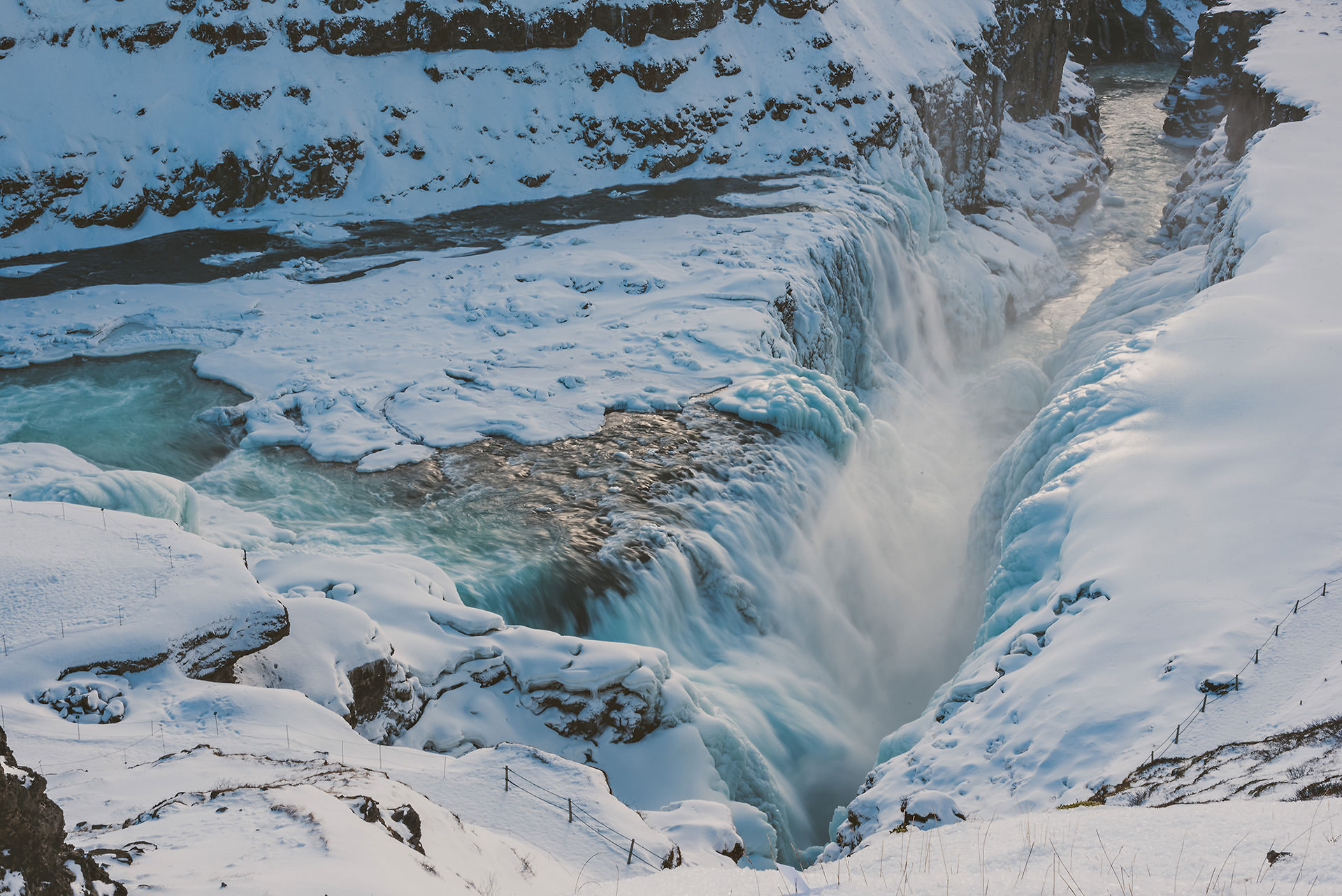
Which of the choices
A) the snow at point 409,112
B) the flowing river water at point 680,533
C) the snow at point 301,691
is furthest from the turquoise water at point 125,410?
the snow at point 409,112

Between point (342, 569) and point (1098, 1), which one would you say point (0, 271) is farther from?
point (1098, 1)

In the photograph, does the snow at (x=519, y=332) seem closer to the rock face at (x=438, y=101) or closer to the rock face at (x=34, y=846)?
the rock face at (x=438, y=101)

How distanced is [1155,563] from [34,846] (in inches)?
266

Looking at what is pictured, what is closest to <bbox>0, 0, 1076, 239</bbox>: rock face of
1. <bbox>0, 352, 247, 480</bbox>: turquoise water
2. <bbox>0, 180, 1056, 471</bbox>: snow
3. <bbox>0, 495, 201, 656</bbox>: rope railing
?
<bbox>0, 180, 1056, 471</bbox>: snow

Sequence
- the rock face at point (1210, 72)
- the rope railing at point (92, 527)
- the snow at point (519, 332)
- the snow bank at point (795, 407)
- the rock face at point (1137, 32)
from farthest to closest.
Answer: the rock face at point (1137, 32)
the rock face at point (1210, 72)
the snow bank at point (795, 407)
the snow at point (519, 332)
the rope railing at point (92, 527)

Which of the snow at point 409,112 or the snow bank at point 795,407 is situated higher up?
the snow at point 409,112

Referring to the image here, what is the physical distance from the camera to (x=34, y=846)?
2674 millimetres

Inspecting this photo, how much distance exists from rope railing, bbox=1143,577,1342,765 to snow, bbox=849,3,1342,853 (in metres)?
0.02

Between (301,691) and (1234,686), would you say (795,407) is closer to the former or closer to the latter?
(1234,686)

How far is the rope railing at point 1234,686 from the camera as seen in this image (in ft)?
16.1

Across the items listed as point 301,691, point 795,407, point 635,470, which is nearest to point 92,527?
point 301,691

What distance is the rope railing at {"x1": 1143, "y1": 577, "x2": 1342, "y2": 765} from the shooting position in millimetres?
4898

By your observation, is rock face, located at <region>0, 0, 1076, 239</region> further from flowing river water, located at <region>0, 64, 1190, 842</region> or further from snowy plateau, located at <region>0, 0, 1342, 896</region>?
flowing river water, located at <region>0, 64, 1190, 842</region>

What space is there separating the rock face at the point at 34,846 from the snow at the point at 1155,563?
412 centimetres
